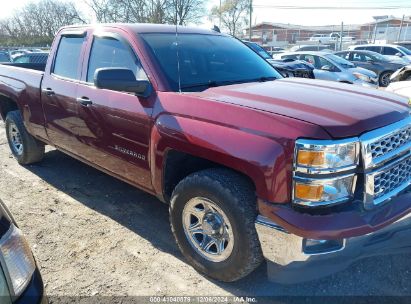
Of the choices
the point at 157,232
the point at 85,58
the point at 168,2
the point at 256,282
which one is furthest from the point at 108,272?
the point at 168,2

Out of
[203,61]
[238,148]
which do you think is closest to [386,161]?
[238,148]

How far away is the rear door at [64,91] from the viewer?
3912 mm

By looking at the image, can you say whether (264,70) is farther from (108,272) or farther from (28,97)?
(28,97)

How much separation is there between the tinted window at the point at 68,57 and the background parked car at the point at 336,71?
8.04 meters

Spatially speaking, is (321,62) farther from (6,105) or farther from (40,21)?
(40,21)

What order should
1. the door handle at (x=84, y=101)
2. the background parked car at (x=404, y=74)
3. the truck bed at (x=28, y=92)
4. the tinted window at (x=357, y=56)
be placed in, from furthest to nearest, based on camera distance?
the tinted window at (x=357, y=56) → the background parked car at (x=404, y=74) → the truck bed at (x=28, y=92) → the door handle at (x=84, y=101)

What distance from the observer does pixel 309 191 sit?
7.16ft

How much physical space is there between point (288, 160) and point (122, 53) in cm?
199

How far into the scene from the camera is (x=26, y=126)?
4.97 m

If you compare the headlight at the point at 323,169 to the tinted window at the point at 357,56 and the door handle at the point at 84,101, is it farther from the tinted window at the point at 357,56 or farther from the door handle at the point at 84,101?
the tinted window at the point at 357,56

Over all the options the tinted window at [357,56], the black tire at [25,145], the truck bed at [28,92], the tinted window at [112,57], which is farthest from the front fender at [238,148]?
the tinted window at [357,56]

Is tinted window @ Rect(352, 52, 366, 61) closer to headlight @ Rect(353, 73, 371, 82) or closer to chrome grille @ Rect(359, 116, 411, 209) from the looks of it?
headlight @ Rect(353, 73, 371, 82)

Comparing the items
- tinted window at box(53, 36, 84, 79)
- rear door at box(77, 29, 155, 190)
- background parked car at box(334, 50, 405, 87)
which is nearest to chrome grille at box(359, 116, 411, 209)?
rear door at box(77, 29, 155, 190)

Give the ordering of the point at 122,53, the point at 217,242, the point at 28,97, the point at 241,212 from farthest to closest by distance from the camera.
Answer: the point at 28,97 < the point at 122,53 < the point at 217,242 < the point at 241,212
